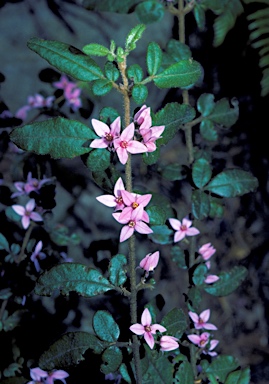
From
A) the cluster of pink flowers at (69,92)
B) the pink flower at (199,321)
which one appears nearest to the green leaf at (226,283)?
the pink flower at (199,321)

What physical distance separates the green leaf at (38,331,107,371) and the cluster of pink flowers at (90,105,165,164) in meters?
0.36

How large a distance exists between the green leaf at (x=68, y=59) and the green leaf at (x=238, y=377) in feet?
2.50

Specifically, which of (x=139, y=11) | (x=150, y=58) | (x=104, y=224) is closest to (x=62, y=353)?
(x=150, y=58)

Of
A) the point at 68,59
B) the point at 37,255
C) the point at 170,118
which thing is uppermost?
the point at 68,59

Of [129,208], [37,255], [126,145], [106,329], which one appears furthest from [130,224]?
[37,255]

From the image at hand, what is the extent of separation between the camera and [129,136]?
0.76 metres

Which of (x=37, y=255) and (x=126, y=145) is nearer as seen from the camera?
(x=126, y=145)

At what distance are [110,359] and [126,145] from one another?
0.40m

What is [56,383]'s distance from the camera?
141 cm

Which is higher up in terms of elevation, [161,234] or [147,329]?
[147,329]

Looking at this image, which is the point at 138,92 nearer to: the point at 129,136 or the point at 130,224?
the point at 129,136

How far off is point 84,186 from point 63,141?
167 centimetres

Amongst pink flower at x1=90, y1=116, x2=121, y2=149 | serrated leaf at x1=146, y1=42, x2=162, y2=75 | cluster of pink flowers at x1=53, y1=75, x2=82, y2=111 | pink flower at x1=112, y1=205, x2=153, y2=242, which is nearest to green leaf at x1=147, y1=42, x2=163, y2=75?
serrated leaf at x1=146, y1=42, x2=162, y2=75

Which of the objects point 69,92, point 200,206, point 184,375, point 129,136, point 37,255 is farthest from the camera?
point 69,92
